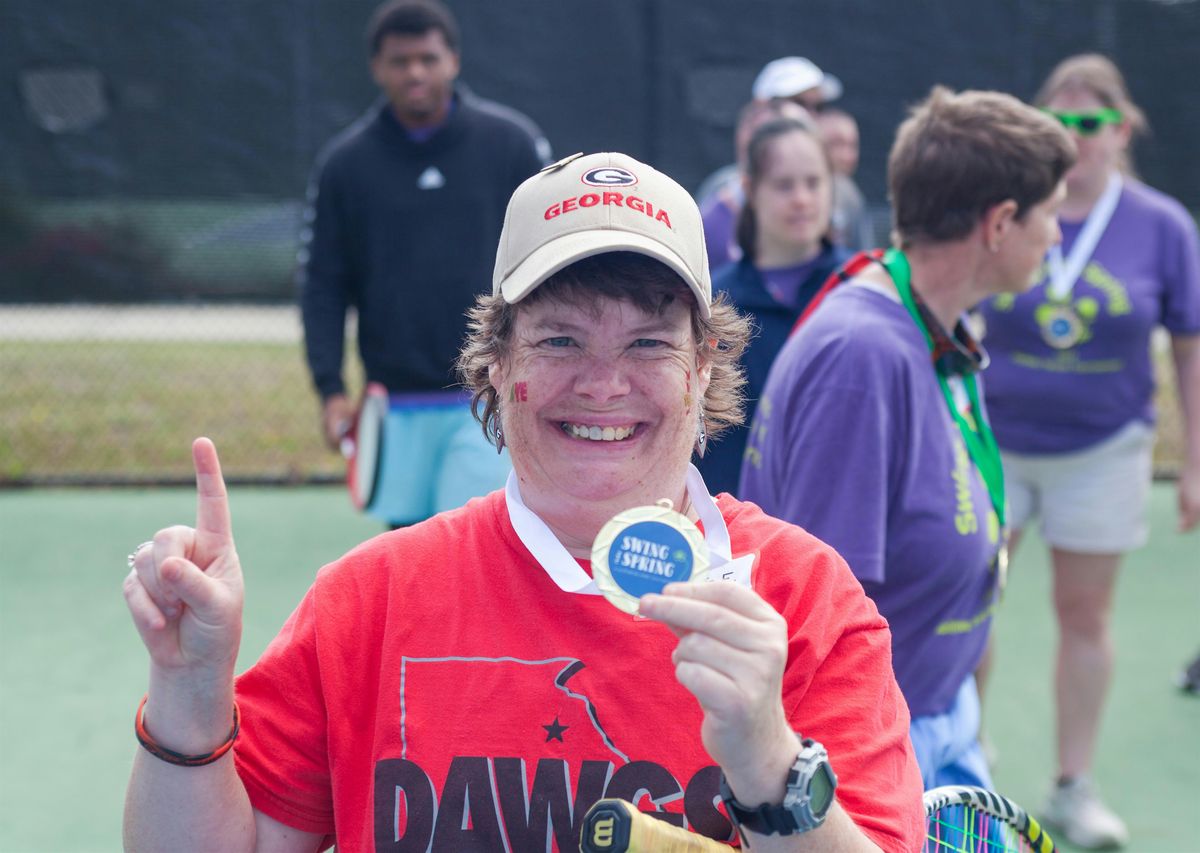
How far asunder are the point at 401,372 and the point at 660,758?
331 centimetres

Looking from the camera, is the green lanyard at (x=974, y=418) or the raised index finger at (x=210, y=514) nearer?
→ the raised index finger at (x=210, y=514)

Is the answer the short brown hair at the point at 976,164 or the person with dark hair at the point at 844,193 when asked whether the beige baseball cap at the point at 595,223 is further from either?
the person with dark hair at the point at 844,193

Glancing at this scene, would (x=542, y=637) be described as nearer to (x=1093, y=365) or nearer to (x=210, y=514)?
(x=210, y=514)

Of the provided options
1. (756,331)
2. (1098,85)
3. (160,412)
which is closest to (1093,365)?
(1098,85)

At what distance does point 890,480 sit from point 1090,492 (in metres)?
1.97

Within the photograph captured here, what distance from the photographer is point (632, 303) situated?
180 centimetres

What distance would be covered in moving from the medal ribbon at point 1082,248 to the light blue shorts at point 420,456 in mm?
1874

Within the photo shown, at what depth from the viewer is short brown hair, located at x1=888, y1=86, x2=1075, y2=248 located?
2.81m

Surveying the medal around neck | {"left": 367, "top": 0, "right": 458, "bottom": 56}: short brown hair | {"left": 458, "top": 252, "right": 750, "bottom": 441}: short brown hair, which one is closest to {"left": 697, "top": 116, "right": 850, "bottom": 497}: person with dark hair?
{"left": 367, "top": 0, "right": 458, "bottom": 56}: short brown hair

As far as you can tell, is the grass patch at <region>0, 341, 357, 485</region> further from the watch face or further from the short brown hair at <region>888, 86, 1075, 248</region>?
the watch face

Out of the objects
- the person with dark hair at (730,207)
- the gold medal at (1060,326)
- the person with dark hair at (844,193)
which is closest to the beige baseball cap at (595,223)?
the gold medal at (1060,326)

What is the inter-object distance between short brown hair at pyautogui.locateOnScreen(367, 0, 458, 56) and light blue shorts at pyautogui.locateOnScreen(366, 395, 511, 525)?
1.26 metres

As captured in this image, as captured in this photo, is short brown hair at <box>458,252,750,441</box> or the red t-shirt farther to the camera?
short brown hair at <box>458,252,750,441</box>

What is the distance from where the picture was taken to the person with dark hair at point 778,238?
12.2ft
